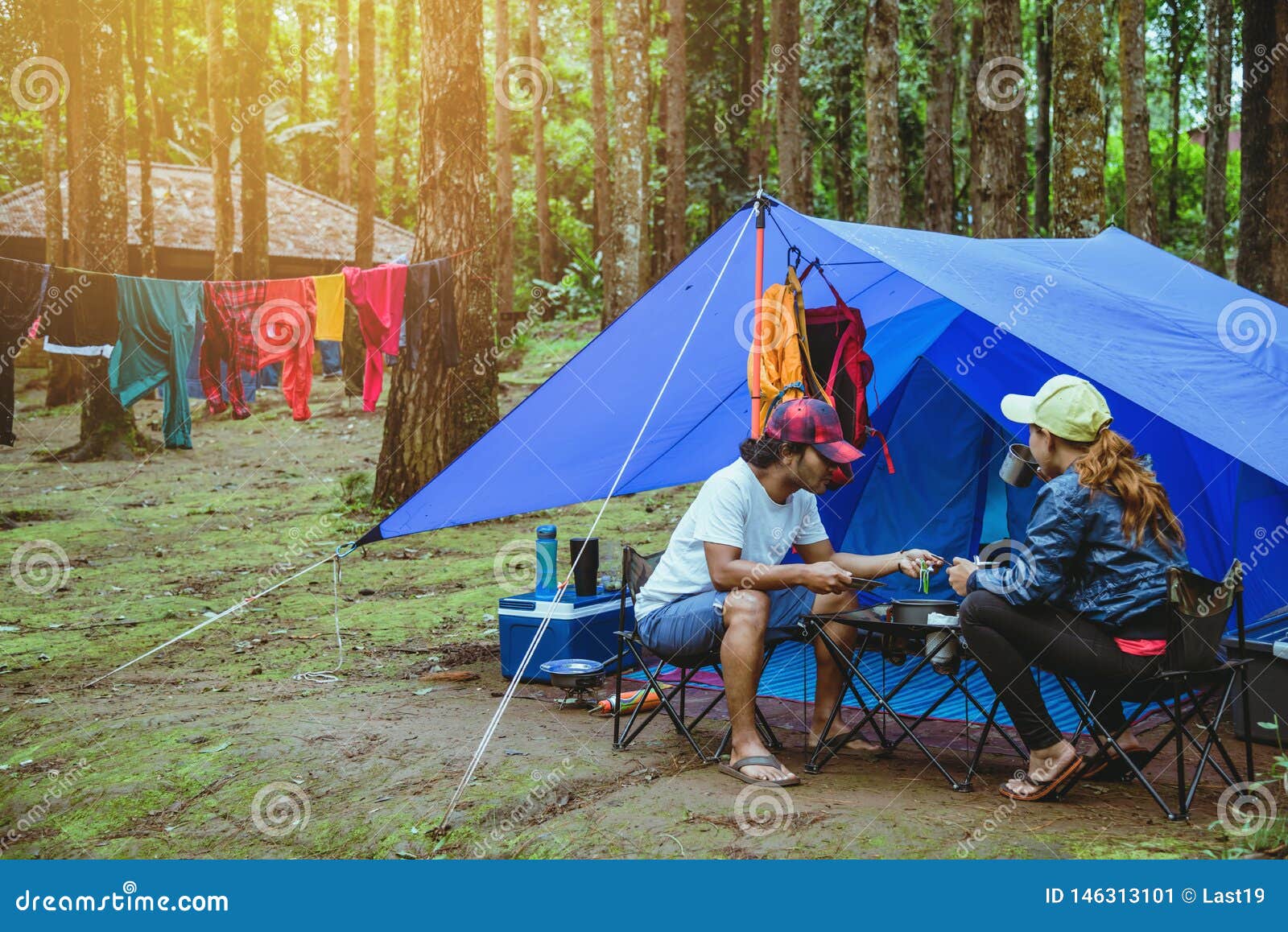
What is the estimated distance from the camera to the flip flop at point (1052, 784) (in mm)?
3242

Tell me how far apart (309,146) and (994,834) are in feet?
93.6

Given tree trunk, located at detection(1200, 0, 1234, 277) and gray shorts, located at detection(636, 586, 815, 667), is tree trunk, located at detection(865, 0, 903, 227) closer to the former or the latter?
tree trunk, located at detection(1200, 0, 1234, 277)

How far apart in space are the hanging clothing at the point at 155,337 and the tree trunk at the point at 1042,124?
44.6 feet

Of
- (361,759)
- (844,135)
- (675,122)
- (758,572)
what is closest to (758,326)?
(758,572)

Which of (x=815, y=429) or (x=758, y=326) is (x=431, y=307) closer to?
(x=758, y=326)

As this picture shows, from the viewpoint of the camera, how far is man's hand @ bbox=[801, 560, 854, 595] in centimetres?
337

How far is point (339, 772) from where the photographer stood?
3.69 meters

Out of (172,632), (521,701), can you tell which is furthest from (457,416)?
(521,701)

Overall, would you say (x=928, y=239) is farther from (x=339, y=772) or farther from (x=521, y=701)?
(x=339, y=772)

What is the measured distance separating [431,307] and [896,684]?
13.8ft

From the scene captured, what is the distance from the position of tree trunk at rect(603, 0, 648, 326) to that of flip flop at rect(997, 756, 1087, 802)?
23.8ft

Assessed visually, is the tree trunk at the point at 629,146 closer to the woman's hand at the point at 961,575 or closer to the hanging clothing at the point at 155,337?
the hanging clothing at the point at 155,337

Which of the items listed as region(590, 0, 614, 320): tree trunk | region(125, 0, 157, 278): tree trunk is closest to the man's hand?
region(590, 0, 614, 320): tree trunk

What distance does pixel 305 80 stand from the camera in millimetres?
27094
